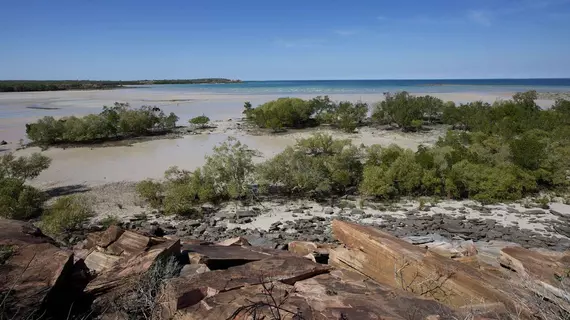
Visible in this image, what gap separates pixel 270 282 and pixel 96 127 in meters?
30.5

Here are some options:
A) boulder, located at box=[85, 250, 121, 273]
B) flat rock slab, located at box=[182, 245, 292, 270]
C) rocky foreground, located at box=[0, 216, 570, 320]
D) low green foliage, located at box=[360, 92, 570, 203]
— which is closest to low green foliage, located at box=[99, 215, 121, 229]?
boulder, located at box=[85, 250, 121, 273]

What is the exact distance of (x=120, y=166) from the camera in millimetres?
24328

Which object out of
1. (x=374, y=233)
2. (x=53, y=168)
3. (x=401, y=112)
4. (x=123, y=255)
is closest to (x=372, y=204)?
(x=374, y=233)

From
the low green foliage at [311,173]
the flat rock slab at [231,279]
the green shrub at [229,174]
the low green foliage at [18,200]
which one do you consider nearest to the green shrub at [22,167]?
the low green foliage at [18,200]

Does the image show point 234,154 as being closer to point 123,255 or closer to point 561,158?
point 123,255

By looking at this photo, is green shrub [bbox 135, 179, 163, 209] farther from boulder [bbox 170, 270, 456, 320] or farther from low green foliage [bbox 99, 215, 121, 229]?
boulder [bbox 170, 270, 456, 320]

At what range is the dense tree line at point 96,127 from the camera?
3056cm

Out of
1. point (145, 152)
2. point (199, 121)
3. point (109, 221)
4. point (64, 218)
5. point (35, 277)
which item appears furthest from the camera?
point (199, 121)

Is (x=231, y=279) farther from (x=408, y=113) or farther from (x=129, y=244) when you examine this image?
(x=408, y=113)

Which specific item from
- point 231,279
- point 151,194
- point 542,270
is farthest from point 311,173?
point 231,279

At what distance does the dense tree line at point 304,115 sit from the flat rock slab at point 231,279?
30.5 metres

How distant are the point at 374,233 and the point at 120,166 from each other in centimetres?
2055

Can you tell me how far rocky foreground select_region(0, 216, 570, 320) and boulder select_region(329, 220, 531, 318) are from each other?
2cm

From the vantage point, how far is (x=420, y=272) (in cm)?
686
